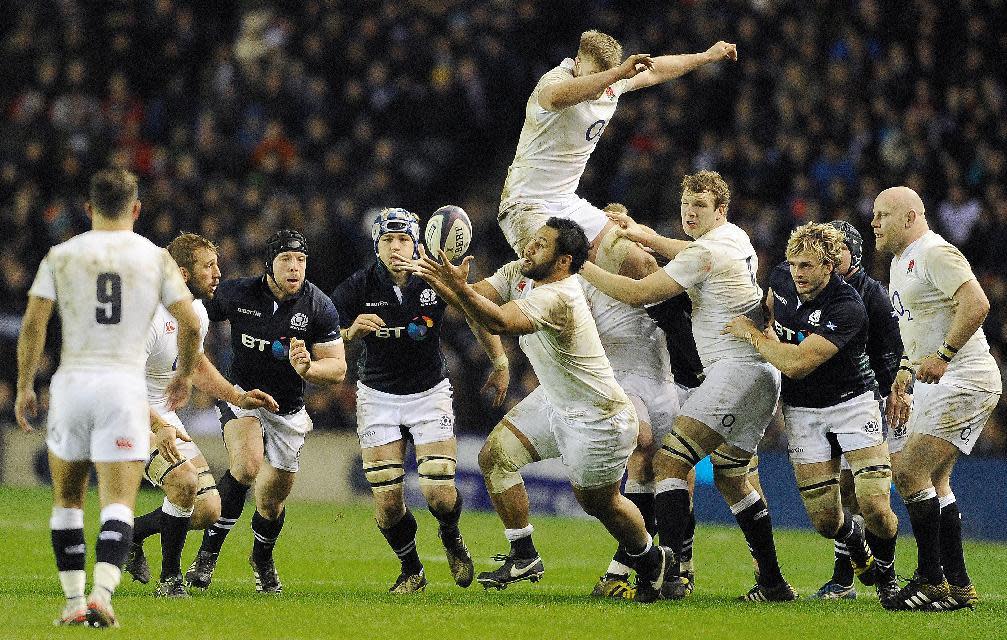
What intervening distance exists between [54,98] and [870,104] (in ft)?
41.1

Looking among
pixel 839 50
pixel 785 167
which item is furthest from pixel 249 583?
pixel 839 50

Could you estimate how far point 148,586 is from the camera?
10.5 meters

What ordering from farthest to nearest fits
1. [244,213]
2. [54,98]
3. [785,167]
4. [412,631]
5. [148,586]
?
[54,98], [244,213], [785,167], [148,586], [412,631]

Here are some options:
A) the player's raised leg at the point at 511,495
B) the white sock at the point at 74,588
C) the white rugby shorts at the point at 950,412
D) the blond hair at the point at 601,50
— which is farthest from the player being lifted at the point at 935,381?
the white sock at the point at 74,588

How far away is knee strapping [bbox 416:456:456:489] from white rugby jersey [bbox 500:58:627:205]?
6.32 feet

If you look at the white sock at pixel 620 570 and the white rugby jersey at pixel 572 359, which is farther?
the white sock at pixel 620 570

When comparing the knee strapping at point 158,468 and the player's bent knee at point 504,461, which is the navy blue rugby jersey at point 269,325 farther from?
the player's bent knee at point 504,461

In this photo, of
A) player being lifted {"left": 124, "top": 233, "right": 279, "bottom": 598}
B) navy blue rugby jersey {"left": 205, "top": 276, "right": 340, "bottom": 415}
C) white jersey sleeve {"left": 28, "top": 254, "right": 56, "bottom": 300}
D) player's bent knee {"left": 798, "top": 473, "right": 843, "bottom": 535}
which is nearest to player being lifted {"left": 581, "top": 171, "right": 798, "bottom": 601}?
player's bent knee {"left": 798, "top": 473, "right": 843, "bottom": 535}

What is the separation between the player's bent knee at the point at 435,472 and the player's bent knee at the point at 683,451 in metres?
1.55

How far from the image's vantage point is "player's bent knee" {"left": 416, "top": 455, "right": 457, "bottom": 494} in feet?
34.8

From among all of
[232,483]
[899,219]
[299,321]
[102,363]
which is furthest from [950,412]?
[102,363]

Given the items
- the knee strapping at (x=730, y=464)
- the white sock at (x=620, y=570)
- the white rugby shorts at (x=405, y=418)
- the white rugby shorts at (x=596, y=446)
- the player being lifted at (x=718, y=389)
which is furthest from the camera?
the white rugby shorts at (x=405, y=418)

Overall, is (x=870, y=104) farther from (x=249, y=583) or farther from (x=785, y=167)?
(x=249, y=583)

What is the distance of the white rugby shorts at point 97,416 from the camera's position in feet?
25.8
